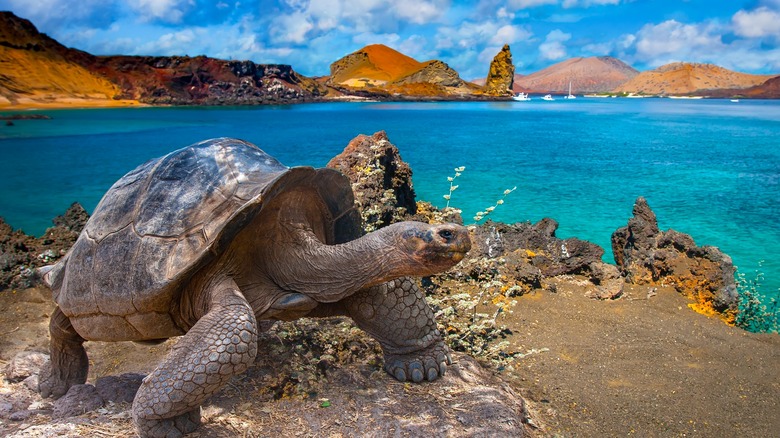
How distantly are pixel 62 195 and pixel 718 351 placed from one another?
2192 centimetres

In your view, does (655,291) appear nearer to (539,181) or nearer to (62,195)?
(539,181)

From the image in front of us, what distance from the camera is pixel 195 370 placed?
2.79m

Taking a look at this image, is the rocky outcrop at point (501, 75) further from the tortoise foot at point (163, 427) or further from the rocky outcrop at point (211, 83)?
the tortoise foot at point (163, 427)

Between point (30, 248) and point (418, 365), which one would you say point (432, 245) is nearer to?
point (418, 365)

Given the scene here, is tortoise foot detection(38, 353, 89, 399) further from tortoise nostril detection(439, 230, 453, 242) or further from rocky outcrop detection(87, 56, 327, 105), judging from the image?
rocky outcrop detection(87, 56, 327, 105)

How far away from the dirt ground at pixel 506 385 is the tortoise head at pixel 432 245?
3.63ft

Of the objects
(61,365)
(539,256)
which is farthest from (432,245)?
(539,256)

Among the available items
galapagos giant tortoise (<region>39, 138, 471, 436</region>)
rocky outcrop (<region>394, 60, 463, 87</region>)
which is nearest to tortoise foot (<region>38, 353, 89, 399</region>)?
galapagos giant tortoise (<region>39, 138, 471, 436</region>)

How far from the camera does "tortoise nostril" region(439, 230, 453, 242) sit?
9.34 ft

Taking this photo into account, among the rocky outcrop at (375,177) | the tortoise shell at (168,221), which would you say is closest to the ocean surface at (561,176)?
the rocky outcrop at (375,177)

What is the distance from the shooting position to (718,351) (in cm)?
552

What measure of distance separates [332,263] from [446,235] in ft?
2.65

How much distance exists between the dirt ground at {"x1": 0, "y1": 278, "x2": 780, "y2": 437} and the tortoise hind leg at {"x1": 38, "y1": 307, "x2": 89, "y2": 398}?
0.41 feet

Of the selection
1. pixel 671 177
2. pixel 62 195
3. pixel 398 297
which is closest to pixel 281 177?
pixel 398 297
